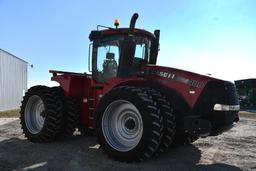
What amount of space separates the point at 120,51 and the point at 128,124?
1778 millimetres

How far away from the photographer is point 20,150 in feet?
22.7

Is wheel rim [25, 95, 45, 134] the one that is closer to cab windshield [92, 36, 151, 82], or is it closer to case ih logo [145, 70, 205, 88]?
cab windshield [92, 36, 151, 82]

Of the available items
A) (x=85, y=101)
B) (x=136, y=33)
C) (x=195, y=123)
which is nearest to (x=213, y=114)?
(x=195, y=123)

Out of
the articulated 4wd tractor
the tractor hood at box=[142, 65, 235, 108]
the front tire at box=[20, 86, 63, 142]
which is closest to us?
the articulated 4wd tractor

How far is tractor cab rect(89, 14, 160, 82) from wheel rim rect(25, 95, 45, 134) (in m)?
1.86

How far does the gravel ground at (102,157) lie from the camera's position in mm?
5617

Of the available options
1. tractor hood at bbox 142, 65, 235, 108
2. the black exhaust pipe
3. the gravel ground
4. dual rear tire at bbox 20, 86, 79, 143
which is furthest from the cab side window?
the gravel ground

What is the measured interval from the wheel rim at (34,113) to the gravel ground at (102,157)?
460 millimetres

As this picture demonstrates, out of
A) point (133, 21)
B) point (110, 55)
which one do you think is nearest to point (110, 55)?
point (110, 55)

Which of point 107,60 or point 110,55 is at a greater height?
point 110,55

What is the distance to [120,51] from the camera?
23.6ft

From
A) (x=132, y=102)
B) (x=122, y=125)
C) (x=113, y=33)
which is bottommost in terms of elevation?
(x=122, y=125)

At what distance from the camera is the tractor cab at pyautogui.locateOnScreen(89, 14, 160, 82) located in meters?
6.87

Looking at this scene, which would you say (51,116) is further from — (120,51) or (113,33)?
(113,33)
